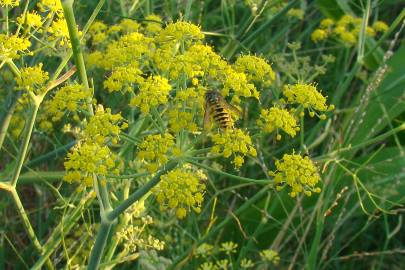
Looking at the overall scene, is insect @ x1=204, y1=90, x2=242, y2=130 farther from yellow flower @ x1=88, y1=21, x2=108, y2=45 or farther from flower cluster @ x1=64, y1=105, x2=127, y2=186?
yellow flower @ x1=88, y1=21, x2=108, y2=45

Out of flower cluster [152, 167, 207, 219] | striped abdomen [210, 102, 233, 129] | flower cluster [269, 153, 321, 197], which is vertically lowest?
flower cluster [152, 167, 207, 219]

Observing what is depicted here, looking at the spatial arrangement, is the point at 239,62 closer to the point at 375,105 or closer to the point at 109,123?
the point at 109,123

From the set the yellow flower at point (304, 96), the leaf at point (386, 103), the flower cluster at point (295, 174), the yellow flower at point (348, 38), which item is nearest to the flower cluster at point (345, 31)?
the yellow flower at point (348, 38)

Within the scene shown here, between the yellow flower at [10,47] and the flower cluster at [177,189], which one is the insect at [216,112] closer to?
the flower cluster at [177,189]

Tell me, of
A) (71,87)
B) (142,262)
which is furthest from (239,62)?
(142,262)

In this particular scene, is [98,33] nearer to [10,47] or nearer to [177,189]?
[10,47]

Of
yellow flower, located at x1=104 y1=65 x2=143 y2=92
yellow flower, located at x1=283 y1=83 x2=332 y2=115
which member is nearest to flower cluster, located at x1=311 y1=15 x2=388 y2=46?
yellow flower, located at x1=283 y1=83 x2=332 y2=115

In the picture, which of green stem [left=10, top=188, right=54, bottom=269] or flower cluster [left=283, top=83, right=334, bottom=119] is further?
green stem [left=10, top=188, right=54, bottom=269]

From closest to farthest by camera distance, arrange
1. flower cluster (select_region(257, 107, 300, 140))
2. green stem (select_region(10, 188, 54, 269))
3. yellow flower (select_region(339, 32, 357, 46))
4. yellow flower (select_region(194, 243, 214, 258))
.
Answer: flower cluster (select_region(257, 107, 300, 140))
green stem (select_region(10, 188, 54, 269))
yellow flower (select_region(194, 243, 214, 258))
yellow flower (select_region(339, 32, 357, 46))

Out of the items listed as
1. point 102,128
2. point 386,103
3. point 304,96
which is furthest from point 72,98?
point 386,103
